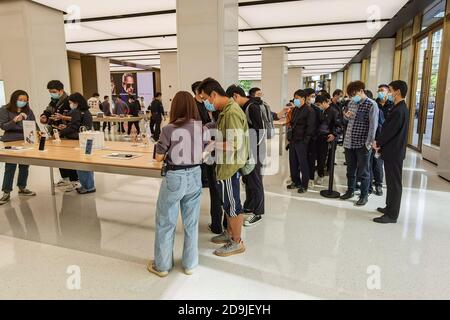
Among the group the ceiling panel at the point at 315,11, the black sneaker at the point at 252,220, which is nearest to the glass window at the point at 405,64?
the ceiling panel at the point at 315,11

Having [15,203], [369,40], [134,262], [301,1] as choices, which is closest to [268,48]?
[369,40]

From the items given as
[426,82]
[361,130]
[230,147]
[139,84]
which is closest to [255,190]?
[230,147]

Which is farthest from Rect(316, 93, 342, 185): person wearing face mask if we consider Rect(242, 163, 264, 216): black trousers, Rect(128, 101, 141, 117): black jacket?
Rect(128, 101, 141, 117): black jacket

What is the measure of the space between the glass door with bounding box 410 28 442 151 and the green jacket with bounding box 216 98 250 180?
21.4ft

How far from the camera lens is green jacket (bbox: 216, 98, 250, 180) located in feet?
8.64

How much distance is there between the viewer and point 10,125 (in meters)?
4.46

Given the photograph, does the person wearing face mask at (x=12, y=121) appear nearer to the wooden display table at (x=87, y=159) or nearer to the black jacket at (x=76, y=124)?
the wooden display table at (x=87, y=159)

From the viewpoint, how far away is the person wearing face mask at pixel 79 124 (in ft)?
15.0

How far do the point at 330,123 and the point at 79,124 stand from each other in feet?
12.2

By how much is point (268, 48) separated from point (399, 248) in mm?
9804

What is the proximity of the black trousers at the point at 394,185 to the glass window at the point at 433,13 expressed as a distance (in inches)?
207

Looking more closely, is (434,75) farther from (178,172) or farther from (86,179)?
(86,179)
